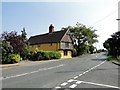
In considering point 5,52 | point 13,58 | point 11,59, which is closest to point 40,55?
point 13,58

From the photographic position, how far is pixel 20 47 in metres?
39.0

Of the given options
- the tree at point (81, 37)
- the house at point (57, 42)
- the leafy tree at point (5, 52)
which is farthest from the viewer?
the tree at point (81, 37)

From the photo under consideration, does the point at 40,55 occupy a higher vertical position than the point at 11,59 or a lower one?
higher

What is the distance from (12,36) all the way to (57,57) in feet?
64.6

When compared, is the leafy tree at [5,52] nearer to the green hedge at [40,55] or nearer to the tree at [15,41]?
the tree at [15,41]

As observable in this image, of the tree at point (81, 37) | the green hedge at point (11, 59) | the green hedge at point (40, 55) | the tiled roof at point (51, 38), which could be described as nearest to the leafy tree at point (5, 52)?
the green hedge at point (11, 59)

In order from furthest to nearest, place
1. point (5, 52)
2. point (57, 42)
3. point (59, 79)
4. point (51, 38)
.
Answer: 1. point (51, 38)
2. point (57, 42)
3. point (5, 52)
4. point (59, 79)

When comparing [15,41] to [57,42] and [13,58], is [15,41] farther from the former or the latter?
[57,42]

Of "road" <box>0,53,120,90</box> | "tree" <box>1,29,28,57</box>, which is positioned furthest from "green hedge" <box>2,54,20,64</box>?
"road" <box>0,53,120,90</box>

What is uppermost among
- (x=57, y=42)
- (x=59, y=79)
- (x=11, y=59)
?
(x=57, y=42)

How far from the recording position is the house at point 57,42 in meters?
67.7

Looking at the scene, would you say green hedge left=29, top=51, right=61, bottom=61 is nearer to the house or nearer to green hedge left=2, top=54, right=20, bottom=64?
green hedge left=2, top=54, right=20, bottom=64

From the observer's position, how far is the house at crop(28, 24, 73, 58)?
2665 inches

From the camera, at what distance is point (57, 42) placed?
2653 inches
